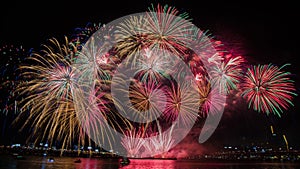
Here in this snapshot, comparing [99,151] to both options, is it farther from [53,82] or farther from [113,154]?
[53,82]

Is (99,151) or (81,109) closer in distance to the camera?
(81,109)

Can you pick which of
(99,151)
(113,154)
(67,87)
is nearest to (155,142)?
(67,87)

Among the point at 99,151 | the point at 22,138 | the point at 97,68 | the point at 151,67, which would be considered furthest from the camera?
the point at 99,151

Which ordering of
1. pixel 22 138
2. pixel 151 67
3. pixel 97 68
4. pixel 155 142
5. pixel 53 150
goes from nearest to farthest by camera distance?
pixel 97 68 → pixel 151 67 → pixel 155 142 → pixel 22 138 → pixel 53 150

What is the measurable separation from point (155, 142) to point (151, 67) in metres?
18.0

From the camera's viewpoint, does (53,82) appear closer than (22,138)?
Yes

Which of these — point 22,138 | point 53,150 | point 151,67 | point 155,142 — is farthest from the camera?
point 53,150

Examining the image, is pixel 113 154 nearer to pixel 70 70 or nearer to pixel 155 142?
pixel 155 142

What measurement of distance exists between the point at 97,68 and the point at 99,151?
10376 centimetres

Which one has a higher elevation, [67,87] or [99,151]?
[67,87]

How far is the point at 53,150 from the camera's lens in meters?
103

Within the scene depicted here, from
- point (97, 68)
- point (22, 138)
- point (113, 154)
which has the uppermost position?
point (97, 68)

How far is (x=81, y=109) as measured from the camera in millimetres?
25250

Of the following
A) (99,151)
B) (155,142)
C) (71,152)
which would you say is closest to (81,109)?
(155,142)
